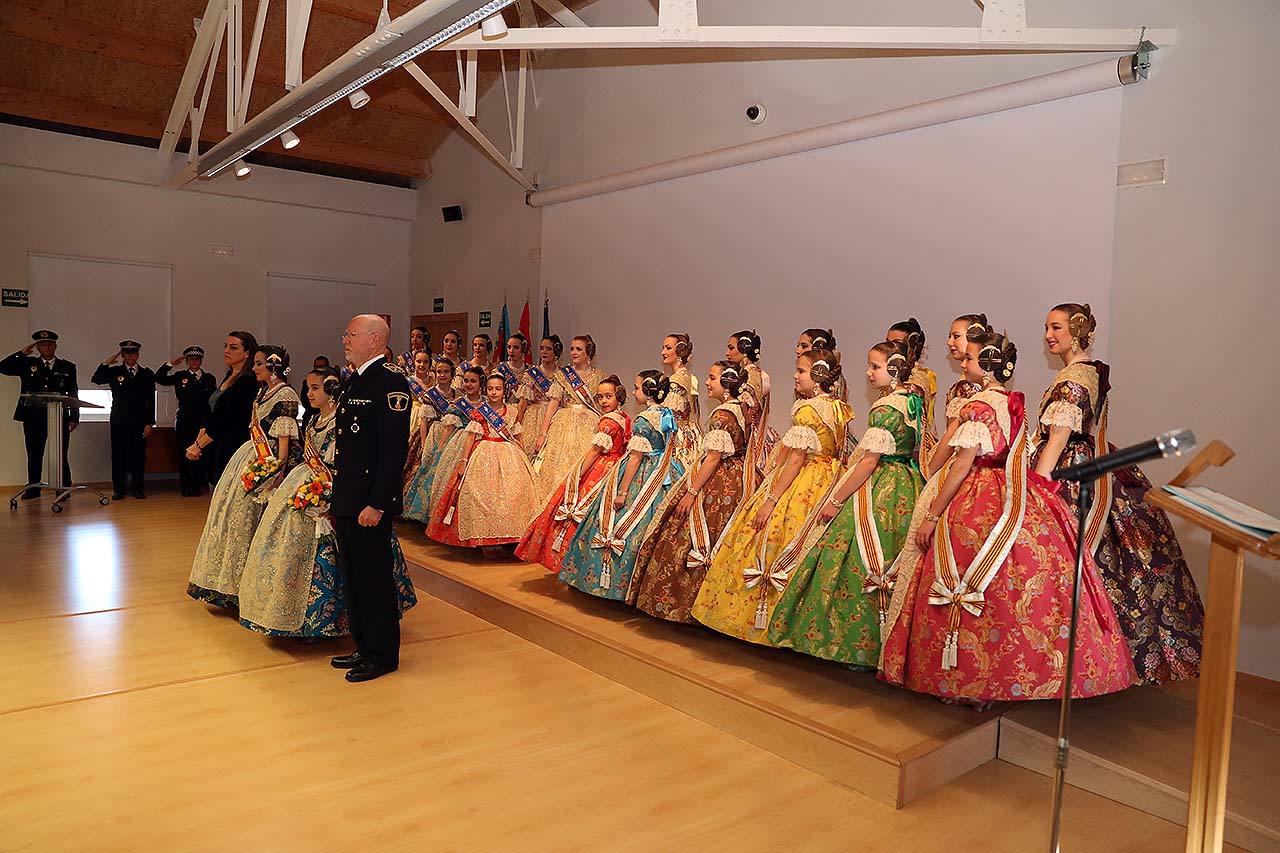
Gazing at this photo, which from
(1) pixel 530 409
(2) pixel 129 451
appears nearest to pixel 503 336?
(1) pixel 530 409

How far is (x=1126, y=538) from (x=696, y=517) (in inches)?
70.5

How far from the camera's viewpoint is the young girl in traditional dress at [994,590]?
3045 millimetres

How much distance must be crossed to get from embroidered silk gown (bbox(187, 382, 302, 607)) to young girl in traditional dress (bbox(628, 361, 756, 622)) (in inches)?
75.8

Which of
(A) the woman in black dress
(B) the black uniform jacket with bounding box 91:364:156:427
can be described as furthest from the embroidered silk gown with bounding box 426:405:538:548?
(B) the black uniform jacket with bounding box 91:364:156:427

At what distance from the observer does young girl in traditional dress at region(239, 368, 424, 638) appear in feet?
13.6

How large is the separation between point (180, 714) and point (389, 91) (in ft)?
26.7

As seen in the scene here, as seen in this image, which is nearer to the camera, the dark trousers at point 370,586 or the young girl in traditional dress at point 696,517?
the dark trousers at point 370,586

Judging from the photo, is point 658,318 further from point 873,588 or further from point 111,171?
point 111,171

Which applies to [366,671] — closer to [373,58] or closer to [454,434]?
[454,434]

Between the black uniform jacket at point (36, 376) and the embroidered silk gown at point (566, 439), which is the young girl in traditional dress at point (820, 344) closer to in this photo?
the embroidered silk gown at point (566, 439)

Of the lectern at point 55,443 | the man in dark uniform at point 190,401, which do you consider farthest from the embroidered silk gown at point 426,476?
the man in dark uniform at point 190,401

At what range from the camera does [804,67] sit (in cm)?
650

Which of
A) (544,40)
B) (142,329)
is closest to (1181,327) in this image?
(544,40)

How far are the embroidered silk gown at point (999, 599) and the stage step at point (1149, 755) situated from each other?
0.27 meters
